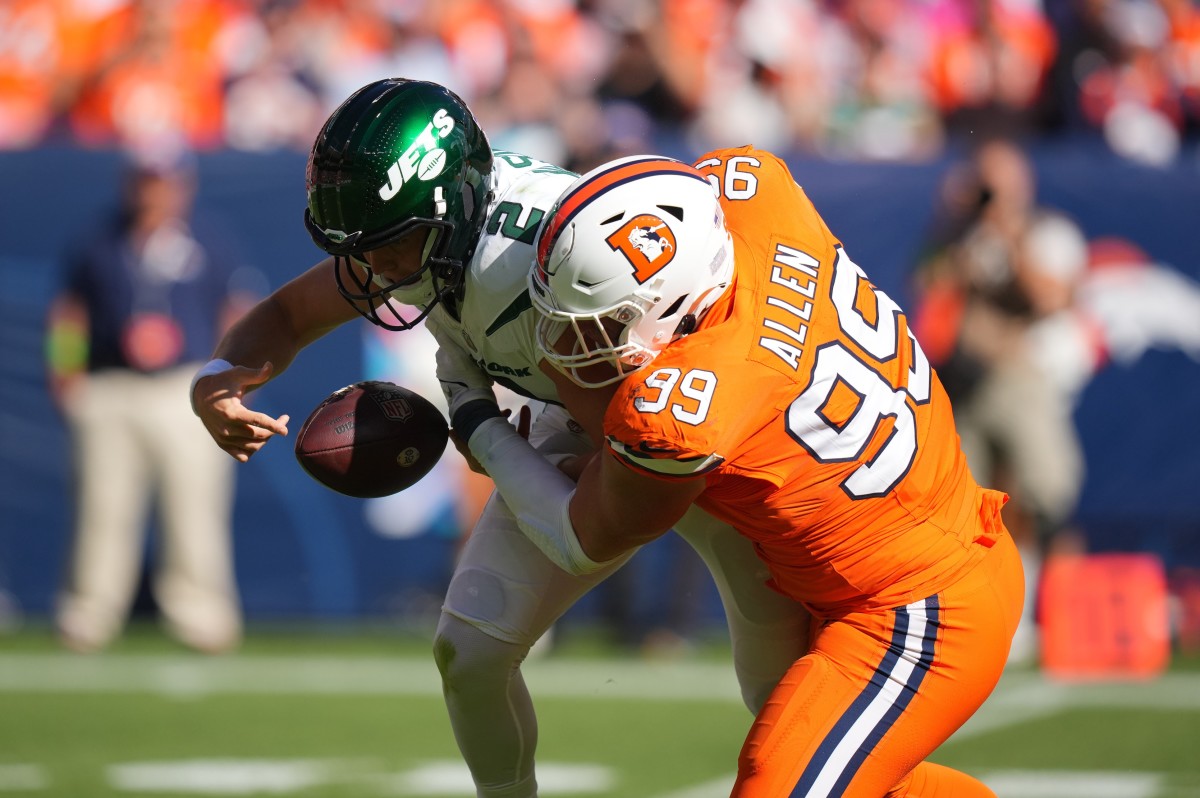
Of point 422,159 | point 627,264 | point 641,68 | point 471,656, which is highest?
point 641,68

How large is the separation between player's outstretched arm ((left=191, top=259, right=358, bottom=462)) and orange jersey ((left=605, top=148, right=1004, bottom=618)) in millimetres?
959

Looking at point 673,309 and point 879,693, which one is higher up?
point 673,309

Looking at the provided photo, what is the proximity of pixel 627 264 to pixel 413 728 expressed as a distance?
3596 millimetres

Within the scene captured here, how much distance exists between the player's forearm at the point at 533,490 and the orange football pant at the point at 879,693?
0.45 m

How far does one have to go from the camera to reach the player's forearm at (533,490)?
3025 millimetres

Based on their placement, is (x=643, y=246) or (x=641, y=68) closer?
(x=643, y=246)

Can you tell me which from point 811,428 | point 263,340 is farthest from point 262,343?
point 811,428

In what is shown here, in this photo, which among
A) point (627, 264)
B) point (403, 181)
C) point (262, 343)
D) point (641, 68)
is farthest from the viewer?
point (641, 68)

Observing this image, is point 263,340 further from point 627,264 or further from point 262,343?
point 627,264

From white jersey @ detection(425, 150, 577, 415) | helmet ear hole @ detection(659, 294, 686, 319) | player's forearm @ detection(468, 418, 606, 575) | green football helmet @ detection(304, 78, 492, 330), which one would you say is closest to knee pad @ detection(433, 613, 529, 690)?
player's forearm @ detection(468, 418, 606, 575)

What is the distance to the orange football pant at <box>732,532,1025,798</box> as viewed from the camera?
9.46ft

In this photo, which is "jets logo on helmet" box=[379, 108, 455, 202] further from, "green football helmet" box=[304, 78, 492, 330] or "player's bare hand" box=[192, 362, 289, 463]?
"player's bare hand" box=[192, 362, 289, 463]

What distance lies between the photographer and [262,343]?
362 cm

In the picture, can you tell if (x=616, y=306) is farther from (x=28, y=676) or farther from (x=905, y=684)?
(x=28, y=676)
